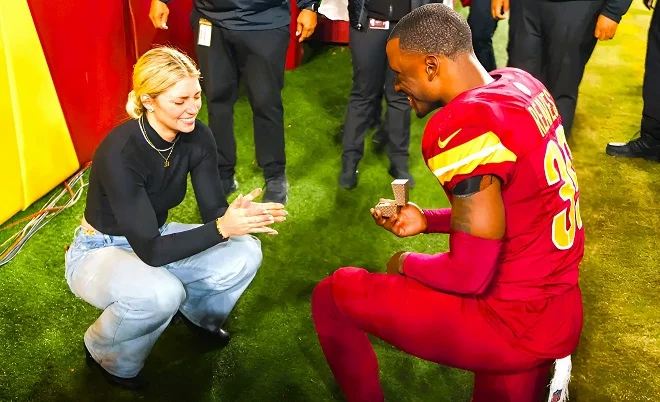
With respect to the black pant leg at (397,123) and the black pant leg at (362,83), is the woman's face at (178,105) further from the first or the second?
the black pant leg at (397,123)

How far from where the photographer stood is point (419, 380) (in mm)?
2535

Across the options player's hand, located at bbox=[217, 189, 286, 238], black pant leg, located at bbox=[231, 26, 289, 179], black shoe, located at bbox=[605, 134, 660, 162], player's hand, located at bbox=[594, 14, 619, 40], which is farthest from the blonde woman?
black shoe, located at bbox=[605, 134, 660, 162]

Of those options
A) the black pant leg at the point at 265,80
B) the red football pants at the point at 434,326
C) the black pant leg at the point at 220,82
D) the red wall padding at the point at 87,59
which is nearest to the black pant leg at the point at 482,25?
the black pant leg at the point at 265,80

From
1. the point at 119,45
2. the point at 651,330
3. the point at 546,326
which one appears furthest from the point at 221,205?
the point at 651,330

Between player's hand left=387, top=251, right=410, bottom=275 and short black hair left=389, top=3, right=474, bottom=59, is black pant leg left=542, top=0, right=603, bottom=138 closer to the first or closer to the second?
short black hair left=389, top=3, right=474, bottom=59

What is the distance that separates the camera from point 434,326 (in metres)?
1.83

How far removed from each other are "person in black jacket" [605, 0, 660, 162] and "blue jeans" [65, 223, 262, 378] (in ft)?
8.91

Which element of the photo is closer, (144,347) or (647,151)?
(144,347)

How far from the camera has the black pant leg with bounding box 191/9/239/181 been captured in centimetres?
314

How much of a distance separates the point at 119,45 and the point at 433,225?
→ 233cm

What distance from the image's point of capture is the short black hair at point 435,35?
176 cm

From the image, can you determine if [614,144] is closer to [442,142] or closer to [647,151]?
[647,151]

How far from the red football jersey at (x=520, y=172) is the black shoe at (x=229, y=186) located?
1964mm

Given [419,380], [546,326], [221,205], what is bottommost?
[419,380]
